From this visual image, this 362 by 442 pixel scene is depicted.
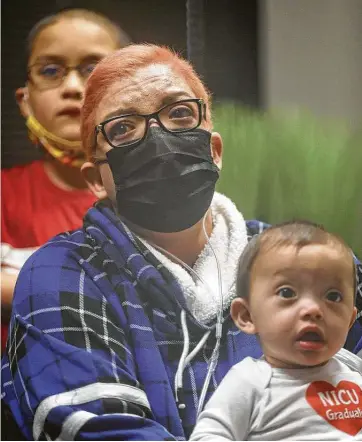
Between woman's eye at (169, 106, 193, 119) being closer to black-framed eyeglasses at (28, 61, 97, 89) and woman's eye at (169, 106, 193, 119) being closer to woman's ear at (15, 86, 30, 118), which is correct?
black-framed eyeglasses at (28, 61, 97, 89)

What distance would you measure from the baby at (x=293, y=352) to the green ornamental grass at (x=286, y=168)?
11 cm

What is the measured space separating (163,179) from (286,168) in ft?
1.18

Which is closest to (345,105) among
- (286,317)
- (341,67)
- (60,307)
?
(341,67)

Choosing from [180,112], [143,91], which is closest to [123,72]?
[143,91]

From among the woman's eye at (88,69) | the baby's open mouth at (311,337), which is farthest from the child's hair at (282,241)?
the woman's eye at (88,69)

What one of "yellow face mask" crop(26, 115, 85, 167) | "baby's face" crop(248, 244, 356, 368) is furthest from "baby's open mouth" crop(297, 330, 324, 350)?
"yellow face mask" crop(26, 115, 85, 167)

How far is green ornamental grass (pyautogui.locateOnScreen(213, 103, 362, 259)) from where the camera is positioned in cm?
176

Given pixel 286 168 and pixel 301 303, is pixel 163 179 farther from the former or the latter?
pixel 301 303

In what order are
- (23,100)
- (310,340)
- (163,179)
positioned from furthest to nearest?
1. (23,100)
2. (163,179)
3. (310,340)

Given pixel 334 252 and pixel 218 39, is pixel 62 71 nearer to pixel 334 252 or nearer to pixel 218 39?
pixel 218 39

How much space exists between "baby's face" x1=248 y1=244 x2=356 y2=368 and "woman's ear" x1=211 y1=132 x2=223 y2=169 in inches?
11.7

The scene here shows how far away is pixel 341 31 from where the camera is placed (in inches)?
72.6

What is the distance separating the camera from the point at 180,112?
5.68 feet

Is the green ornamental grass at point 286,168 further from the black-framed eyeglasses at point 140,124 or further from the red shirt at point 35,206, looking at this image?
the red shirt at point 35,206
